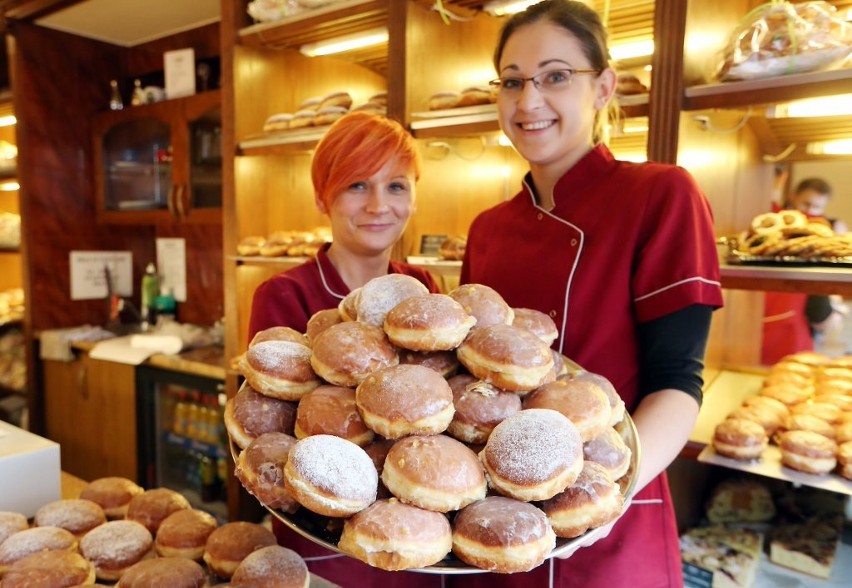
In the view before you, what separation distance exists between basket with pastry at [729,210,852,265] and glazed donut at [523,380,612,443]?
3.51 feet

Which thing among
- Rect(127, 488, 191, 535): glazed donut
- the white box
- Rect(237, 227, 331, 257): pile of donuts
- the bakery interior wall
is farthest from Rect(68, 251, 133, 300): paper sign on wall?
Rect(127, 488, 191, 535): glazed donut

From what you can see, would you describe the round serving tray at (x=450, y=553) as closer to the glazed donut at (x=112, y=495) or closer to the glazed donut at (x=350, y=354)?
the glazed donut at (x=350, y=354)

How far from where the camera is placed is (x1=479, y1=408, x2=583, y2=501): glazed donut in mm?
677

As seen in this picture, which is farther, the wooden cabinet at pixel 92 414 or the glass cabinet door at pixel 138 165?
the glass cabinet door at pixel 138 165

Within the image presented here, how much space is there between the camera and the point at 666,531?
4.10 ft

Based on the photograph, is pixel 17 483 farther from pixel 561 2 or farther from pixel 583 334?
pixel 561 2

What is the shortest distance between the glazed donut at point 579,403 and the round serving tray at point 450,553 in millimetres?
77

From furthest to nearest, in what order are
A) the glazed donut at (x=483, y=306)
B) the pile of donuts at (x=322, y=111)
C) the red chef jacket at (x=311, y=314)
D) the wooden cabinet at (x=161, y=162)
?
1. the wooden cabinet at (x=161, y=162)
2. the pile of donuts at (x=322, y=111)
3. the red chef jacket at (x=311, y=314)
4. the glazed donut at (x=483, y=306)

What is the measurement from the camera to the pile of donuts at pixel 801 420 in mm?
1591

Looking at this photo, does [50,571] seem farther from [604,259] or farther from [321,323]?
[604,259]

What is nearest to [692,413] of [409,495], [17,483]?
[409,495]

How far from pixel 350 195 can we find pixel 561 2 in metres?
0.67

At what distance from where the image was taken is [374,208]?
156cm

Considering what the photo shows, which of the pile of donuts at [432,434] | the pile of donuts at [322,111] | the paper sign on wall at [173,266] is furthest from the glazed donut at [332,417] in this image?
the paper sign on wall at [173,266]
